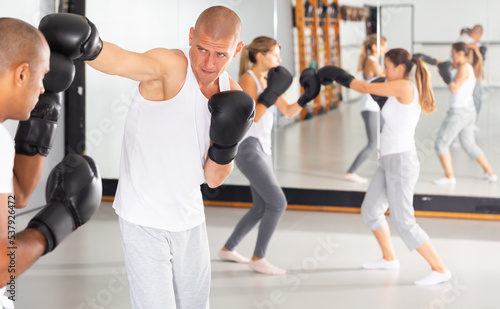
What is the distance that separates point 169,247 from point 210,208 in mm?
3947

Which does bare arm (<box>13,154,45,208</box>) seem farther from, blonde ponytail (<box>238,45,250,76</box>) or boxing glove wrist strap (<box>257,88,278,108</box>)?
blonde ponytail (<box>238,45,250,76</box>)

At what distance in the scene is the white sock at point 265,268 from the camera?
167 inches

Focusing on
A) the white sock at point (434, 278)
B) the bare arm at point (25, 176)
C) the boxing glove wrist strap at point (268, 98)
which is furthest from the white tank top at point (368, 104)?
the bare arm at point (25, 176)

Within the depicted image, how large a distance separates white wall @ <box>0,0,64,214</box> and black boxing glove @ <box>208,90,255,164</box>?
344 cm

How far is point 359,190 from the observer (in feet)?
19.6

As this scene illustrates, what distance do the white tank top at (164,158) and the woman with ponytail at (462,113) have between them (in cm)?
387

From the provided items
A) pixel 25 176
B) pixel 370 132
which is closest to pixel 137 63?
pixel 25 176

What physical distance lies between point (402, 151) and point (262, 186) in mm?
882

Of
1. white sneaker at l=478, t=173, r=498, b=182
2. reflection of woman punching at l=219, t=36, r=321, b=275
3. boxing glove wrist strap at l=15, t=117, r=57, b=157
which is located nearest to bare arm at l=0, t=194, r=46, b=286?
boxing glove wrist strap at l=15, t=117, r=57, b=157

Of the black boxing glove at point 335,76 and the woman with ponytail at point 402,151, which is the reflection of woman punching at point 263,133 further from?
the woman with ponytail at point 402,151

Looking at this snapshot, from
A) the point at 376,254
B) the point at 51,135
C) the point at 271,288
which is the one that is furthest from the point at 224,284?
the point at 51,135

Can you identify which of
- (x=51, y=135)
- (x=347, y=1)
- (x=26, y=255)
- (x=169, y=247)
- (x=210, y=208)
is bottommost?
(x=210, y=208)

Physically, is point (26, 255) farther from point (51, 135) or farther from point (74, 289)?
point (74, 289)

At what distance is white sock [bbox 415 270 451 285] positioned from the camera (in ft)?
13.3
